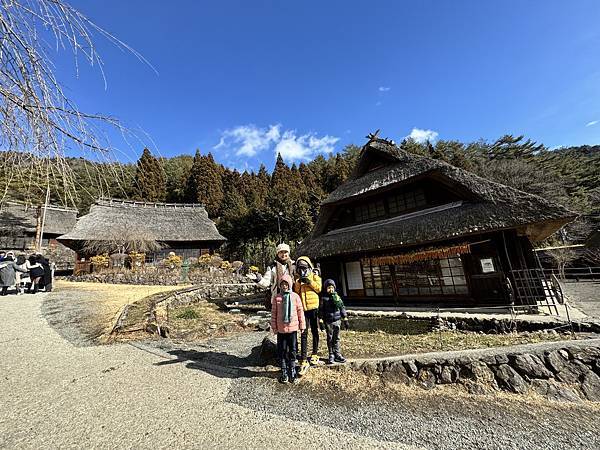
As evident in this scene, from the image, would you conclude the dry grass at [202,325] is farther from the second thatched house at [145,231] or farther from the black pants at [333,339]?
the second thatched house at [145,231]

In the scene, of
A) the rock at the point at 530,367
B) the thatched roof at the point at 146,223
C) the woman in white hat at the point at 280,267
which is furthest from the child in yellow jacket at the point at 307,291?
the thatched roof at the point at 146,223

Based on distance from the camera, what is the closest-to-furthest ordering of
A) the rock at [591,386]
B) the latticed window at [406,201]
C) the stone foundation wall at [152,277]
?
the rock at [591,386]
the latticed window at [406,201]
the stone foundation wall at [152,277]

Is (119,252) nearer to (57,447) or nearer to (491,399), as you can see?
(57,447)

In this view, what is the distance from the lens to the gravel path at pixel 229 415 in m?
2.68

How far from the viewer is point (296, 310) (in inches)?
162

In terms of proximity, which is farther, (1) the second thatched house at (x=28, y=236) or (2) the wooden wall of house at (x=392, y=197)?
(1) the second thatched house at (x=28, y=236)

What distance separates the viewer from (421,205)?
10344 millimetres

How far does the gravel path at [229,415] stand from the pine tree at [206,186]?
107 ft

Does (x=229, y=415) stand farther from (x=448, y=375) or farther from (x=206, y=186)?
(x=206, y=186)

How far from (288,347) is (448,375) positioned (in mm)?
2426

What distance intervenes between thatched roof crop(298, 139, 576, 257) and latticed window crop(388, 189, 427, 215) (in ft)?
1.87

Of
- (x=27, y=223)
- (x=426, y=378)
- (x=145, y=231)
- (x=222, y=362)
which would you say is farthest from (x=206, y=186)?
(x=426, y=378)

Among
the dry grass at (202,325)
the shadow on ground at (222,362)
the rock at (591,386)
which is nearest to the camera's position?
the rock at (591,386)

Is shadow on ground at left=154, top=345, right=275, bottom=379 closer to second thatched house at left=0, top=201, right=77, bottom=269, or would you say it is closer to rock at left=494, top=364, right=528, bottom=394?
rock at left=494, top=364, right=528, bottom=394
